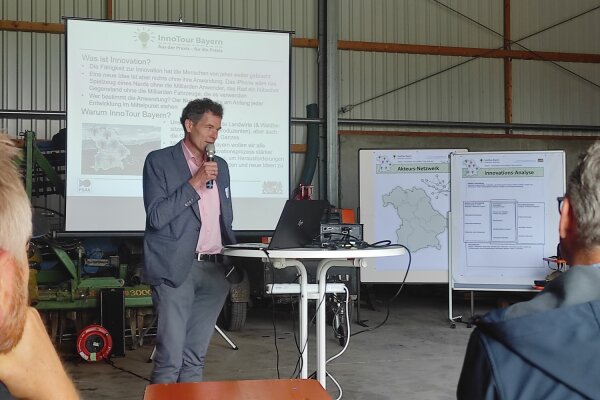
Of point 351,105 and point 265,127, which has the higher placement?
point 351,105

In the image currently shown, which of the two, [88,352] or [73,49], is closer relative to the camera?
[88,352]

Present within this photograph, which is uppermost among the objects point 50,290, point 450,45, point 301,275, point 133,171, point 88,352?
point 450,45

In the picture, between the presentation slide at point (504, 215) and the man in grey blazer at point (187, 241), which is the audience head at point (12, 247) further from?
the presentation slide at point (504, 215)

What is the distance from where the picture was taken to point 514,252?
19.0 ft

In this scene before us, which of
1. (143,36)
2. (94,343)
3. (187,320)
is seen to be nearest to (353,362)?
(94,343)

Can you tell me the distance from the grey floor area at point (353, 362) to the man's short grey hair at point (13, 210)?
319 cm

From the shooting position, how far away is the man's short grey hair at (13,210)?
0.62m

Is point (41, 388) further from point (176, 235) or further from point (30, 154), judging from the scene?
point (30, 154)

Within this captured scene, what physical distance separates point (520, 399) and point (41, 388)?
0.53 m

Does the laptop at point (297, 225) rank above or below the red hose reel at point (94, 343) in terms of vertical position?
above

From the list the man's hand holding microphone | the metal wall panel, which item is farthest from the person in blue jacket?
the metal wall panel

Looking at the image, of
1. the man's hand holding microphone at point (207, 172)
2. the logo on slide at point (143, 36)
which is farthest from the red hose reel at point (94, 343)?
the logo on slide at point (143, 36)

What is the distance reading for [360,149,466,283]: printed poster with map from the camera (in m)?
6.16

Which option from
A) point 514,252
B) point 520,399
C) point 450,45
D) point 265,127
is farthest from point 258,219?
point 520,399
